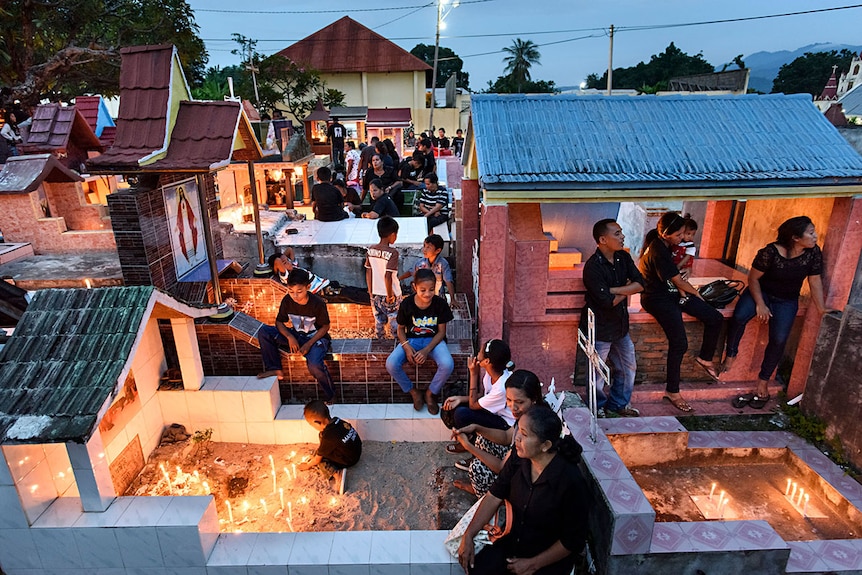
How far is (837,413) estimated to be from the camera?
215 inches

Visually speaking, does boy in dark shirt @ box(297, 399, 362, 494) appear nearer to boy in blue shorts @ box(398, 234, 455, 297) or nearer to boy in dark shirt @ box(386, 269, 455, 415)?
boy in dark shirt @ box(386, 269, 455, 415)

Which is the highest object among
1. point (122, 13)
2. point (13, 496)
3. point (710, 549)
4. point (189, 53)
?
point (122, 13)

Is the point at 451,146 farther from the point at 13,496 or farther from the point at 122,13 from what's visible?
the point at 13,496

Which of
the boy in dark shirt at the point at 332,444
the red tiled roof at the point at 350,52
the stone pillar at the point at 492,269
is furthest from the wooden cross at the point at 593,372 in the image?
the red tiled roof at the point at 350,52

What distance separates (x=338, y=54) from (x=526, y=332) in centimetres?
4049

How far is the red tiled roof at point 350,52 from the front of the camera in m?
39.8

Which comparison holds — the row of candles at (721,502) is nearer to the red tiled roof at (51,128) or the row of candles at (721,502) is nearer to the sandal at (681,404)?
the sandal at (681,404)

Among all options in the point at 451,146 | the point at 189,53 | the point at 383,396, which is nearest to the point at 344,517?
the point at 383,396

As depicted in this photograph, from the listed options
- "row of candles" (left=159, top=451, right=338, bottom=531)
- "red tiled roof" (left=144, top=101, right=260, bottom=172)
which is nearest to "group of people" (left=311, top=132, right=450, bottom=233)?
"red tiled roof" (left=144, top=101, right=260, bottom=172)

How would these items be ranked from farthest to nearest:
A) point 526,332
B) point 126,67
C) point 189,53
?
point 189,53 < point 526,332 < point 126,67

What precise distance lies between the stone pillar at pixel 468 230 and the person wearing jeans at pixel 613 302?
2523 millimetres

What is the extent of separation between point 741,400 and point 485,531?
4277 millimetres

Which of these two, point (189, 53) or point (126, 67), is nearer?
point (126, 67)

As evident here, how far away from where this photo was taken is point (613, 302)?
5.54 meters
